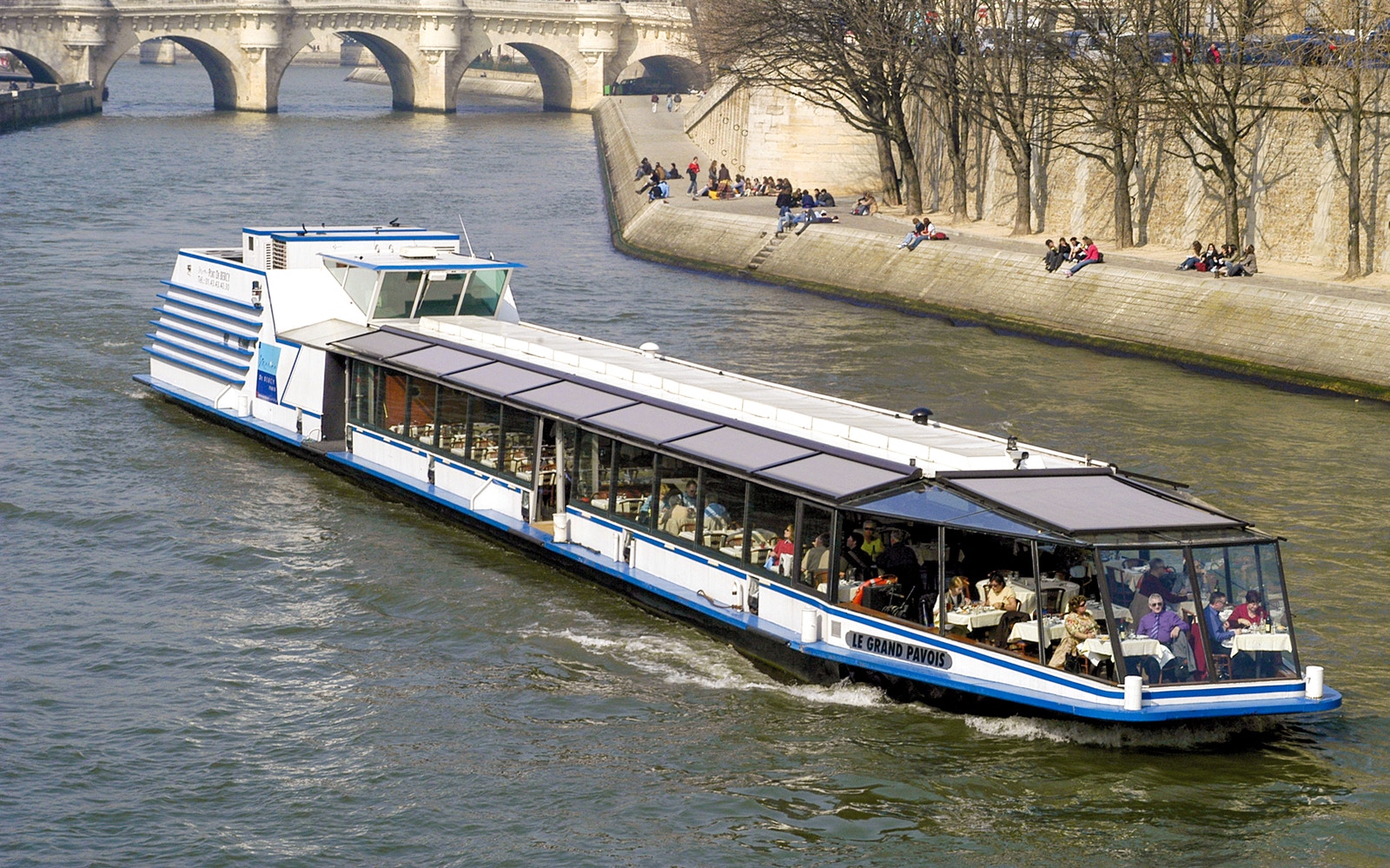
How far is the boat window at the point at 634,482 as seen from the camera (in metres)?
21.8

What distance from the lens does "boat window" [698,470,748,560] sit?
20.3 metres

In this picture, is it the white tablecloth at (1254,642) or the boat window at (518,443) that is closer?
the white tablecloth at (1254,642)

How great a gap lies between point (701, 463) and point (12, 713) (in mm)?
8061

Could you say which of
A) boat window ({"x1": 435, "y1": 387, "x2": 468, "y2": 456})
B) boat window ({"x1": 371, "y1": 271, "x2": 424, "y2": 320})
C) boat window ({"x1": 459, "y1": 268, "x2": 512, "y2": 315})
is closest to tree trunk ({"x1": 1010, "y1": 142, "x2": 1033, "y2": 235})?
boat window ({"x1": 459, "y1": 268, "x2": 512, "y2": 315})

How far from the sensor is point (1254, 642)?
17078mm

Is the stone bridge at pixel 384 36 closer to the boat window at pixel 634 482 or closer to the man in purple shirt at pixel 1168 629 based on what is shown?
the boat window at pixel 634 482

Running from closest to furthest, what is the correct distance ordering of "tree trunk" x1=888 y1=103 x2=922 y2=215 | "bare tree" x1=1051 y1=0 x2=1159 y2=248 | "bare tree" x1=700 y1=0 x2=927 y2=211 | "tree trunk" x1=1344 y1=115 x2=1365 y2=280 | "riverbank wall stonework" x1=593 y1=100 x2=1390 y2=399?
"riverbank wall stonework" x1=593 y1=100 x2=1390 y2=399
"tree trunk" x1=1344 y1=115 x2=1365 y2=280
"bare tree" x1=1051 y1=0 x2=1159 y2=248
"bare tree" x1=700 y1=0 x2=927 y2=211
"tree trunk" x1=888 y1=103 x2=922 y2=215

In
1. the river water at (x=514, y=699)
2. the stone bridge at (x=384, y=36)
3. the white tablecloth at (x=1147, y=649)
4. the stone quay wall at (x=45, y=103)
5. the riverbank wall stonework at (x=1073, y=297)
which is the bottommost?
the river water at (x=514, y=699)

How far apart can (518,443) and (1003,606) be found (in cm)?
884

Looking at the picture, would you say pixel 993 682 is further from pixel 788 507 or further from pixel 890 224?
pixel 890 224

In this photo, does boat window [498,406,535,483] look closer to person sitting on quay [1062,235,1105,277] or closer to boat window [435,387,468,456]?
boat window [435,387,468,456]

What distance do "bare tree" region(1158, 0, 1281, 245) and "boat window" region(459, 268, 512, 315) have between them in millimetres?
21220

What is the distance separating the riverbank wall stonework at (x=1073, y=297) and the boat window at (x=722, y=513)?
20.7 metres

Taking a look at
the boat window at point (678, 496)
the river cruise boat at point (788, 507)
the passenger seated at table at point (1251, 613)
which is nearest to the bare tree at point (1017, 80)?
the river cruise boat at point (788, 507)
